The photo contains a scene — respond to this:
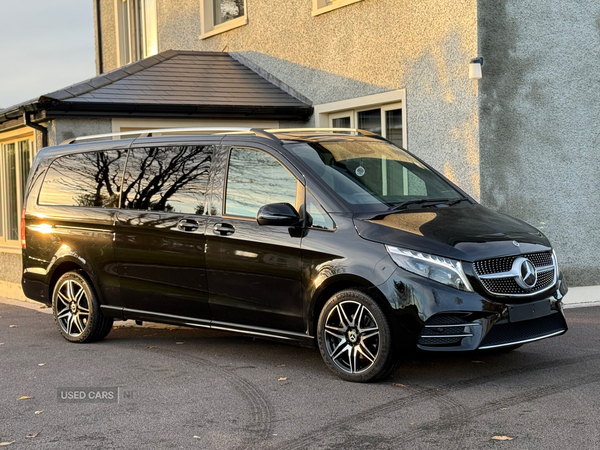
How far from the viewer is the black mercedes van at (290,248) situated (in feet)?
19.7

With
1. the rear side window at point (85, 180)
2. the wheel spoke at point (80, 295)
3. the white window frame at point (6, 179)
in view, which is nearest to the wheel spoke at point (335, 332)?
the rear side window at point (85, 180)

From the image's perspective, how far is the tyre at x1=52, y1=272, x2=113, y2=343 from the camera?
8.37 metres

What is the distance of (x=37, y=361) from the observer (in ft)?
25.1

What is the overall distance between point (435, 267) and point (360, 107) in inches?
308

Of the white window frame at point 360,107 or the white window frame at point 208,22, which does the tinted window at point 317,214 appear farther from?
the white window frame at point 208,22

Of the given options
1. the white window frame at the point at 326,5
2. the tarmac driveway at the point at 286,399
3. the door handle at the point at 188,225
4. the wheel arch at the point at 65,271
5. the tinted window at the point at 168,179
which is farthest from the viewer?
the white window frame at the point at 326,5

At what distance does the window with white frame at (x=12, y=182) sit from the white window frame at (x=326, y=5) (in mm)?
5407

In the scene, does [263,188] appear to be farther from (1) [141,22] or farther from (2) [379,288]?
(1) [141,22]

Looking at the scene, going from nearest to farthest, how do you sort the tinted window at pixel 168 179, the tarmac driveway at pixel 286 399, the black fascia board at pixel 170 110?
the tarmac driveway at pixel 286 399
the tinted window at pixel 168 179
the black fascia board at pixel 170 110

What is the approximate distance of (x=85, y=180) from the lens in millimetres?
8508

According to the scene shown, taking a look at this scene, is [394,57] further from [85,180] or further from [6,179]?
[6,179]

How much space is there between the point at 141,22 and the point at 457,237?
1619 centimetres

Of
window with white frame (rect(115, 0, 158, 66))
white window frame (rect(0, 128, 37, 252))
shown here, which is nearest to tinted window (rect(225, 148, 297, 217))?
white window frame (rect(0, 128, 37, 252))

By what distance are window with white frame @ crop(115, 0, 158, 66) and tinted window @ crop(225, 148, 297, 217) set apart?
514 inches
